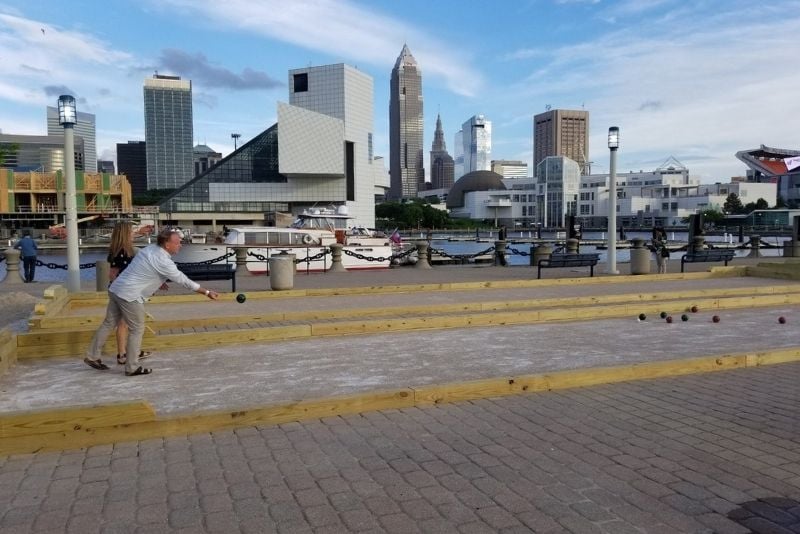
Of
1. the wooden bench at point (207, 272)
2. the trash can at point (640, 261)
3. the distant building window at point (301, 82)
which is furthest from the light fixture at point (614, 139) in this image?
the distant building window at point (301, 82)

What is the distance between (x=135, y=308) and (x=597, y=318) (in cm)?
819

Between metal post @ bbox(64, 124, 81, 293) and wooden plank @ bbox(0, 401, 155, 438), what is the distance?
371 inches

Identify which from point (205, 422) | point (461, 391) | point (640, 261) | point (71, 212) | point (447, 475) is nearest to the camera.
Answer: point (447, 475)

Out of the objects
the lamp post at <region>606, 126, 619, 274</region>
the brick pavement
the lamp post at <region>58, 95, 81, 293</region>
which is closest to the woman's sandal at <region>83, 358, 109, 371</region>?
the brick pavement

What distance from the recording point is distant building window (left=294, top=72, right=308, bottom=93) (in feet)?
429

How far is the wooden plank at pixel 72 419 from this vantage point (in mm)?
4902

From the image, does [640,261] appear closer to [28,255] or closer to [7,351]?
[7,351]

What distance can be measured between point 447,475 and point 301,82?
5325 inches

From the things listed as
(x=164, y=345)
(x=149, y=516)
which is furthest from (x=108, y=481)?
(x=164, y=345)

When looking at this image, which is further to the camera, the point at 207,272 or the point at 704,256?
the point at 704,256

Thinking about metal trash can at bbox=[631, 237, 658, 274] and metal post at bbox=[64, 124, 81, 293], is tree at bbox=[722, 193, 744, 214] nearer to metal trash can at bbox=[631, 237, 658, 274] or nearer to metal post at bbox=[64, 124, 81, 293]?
metal trash can at bbox=[631, 237, 658, 274]

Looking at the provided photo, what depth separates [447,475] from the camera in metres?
4.51

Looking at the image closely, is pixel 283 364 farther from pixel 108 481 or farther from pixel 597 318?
pixel 597 318

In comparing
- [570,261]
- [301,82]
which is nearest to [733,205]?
[301,82]
